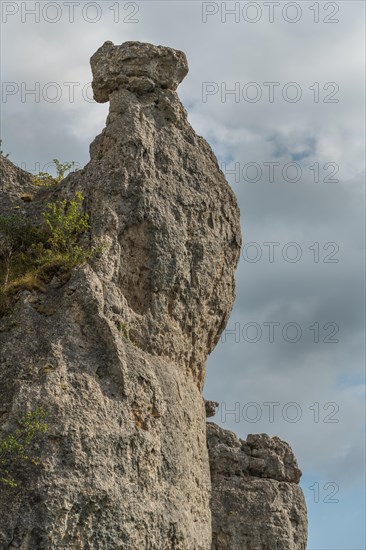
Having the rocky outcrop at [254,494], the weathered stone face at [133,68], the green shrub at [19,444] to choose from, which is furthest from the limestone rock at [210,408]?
the green shrub at [19,444]

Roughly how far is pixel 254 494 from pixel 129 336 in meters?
13.8

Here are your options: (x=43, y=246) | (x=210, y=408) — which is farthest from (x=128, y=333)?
(x=210, y=408)

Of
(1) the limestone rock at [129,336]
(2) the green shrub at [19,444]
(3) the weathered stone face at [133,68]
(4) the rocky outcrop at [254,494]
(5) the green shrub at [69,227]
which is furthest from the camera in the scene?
(4) the rocky outcrop at [254,494]

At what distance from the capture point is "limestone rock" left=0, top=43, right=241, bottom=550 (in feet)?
51.5

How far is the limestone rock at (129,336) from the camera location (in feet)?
51.5

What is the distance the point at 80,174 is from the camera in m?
20.3

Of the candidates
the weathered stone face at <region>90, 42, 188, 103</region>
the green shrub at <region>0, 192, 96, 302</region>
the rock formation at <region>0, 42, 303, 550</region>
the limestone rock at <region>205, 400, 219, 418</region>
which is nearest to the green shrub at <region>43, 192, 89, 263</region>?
the green shrub at <region>0, 192, 96, 302</region>

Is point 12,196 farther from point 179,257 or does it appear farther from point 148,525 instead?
point 148,525

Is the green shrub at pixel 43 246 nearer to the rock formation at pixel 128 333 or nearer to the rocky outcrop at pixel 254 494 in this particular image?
the rock formation at pixel 128 333

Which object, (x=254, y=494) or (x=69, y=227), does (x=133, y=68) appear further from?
(x=254, y=494)

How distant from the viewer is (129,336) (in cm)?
1844

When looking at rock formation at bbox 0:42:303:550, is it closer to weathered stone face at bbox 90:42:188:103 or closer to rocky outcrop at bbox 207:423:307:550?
weathered stone face at bbox 90:42:188:103

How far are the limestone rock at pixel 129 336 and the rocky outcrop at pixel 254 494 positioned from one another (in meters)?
10.1

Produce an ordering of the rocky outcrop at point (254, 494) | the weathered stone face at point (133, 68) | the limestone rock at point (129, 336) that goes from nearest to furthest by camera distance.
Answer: the limestone rock at point (129, 336)
the weathered stone face at point (133, 68)
the rocky outcrop at point (254, 494)
